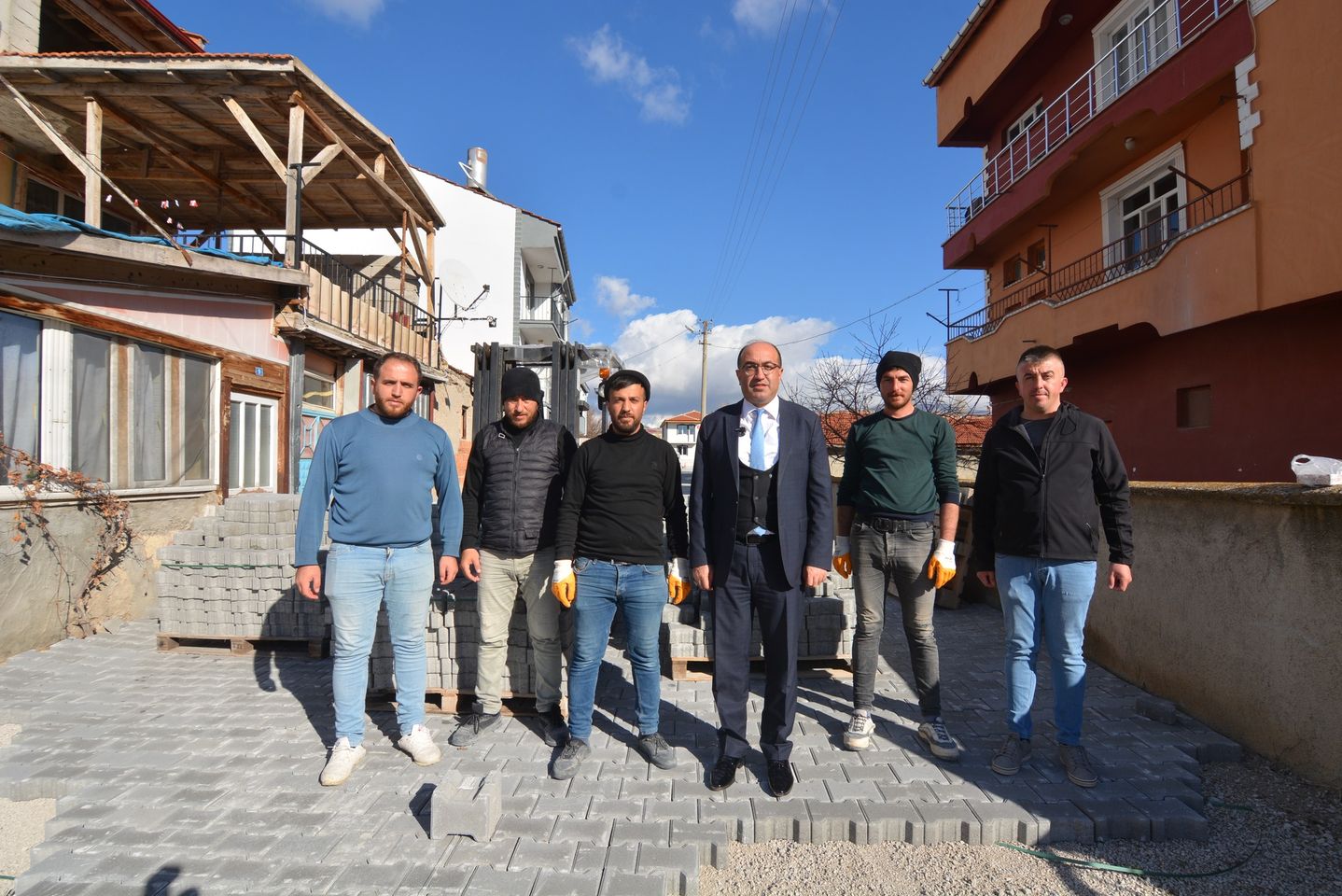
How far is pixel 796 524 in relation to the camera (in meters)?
3.10

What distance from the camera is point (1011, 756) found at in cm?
314

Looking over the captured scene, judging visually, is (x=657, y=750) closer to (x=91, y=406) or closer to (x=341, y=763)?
(x=341, y=763)

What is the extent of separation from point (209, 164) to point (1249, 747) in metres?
14.9

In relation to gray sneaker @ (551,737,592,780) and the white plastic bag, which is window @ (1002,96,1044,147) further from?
gray sneaker @ (551,737,592,780)

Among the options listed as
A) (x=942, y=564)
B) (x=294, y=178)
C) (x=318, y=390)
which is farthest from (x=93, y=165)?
(x=942, y=564)

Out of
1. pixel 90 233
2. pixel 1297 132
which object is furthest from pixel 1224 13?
pixel 90 233

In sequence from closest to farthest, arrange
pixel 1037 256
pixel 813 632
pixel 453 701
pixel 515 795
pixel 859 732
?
pixel 515 795
pixel 859 732
pixel 453 701
pixel 813 632
pixel 1037 256

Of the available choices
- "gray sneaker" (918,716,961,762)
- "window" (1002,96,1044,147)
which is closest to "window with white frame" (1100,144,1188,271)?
"window" (1002,96,1044,147)

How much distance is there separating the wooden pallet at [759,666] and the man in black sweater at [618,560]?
1144 mm

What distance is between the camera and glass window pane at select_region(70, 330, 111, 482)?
5797 mm

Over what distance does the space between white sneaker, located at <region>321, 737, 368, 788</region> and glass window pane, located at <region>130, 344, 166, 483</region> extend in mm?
5096

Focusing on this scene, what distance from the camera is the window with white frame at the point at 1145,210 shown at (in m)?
10.0

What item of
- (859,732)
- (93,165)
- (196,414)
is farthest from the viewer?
(93,165)

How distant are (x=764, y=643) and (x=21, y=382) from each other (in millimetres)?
6581
